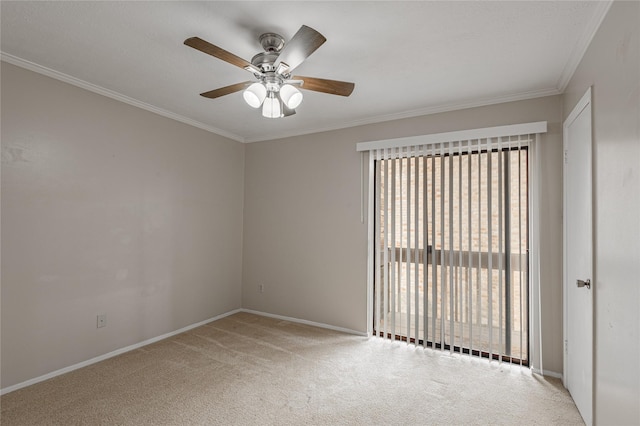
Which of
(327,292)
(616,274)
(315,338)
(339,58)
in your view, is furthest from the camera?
(327,292)

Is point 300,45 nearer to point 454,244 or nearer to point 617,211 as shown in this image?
point 617,211

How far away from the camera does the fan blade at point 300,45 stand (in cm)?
167

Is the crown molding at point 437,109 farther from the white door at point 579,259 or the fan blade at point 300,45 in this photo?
the fan blade at point 300,45

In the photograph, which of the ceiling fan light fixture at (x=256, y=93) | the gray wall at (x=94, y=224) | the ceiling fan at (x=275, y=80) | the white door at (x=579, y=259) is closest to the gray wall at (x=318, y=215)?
the white door at (x=579, y=259)

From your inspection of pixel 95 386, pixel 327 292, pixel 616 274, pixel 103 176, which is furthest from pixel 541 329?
pixel 103 176

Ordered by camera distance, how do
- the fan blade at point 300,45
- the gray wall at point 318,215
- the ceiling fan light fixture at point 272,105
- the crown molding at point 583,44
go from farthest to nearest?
the gray wall at point 318,215, the ceiling fan light fixture at point 272,105, the crown molding at point 583,44, the fan blade at point 300,45

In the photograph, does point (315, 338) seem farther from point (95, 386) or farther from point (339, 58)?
point (339, 58)

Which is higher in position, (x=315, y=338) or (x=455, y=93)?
(x=455, y=93)

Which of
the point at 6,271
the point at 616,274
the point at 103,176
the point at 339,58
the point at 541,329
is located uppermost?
the point at 339,58

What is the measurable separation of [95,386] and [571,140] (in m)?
4.27

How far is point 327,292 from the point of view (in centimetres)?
410

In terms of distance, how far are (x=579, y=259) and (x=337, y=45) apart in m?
2.31

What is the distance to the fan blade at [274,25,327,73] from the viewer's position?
1666 mm

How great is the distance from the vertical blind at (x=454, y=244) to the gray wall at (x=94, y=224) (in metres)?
2.20
